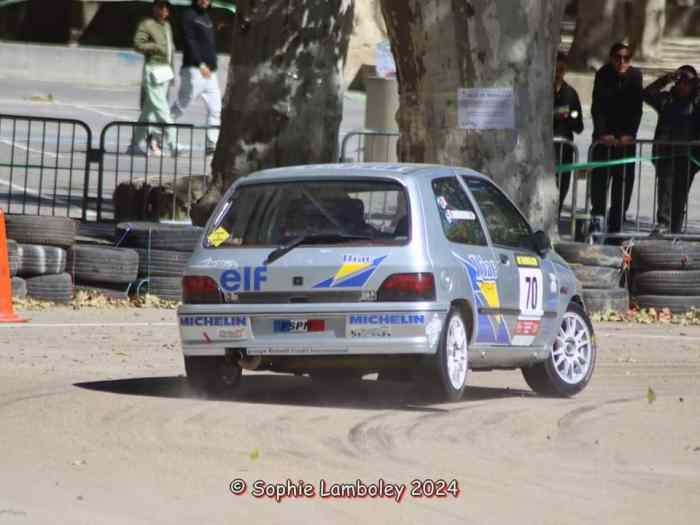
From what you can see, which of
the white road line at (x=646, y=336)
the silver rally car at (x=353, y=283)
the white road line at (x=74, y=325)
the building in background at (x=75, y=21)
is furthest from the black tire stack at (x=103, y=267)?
the building in background at (x=75, y=21)

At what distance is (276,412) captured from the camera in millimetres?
10406

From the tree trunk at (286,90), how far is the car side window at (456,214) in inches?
327

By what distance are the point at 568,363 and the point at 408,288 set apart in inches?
79.4

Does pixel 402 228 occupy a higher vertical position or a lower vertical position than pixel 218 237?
higher

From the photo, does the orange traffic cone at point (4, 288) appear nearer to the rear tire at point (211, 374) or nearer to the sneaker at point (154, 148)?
the rear tire at point (211, 374)

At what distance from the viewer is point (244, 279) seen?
10.7 metres

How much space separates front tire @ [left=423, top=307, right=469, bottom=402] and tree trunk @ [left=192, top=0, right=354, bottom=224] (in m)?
8.95

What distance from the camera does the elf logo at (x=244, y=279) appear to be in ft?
34.9

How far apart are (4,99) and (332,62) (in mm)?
14634

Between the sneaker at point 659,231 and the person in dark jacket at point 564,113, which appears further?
the person in dark jacket at point 564,113

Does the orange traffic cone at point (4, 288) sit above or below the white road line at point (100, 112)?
below

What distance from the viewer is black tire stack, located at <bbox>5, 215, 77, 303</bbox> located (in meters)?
16.4

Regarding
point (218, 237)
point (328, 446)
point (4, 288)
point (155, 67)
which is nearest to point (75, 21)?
point (155, 67)

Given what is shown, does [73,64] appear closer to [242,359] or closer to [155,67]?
[155,67]
